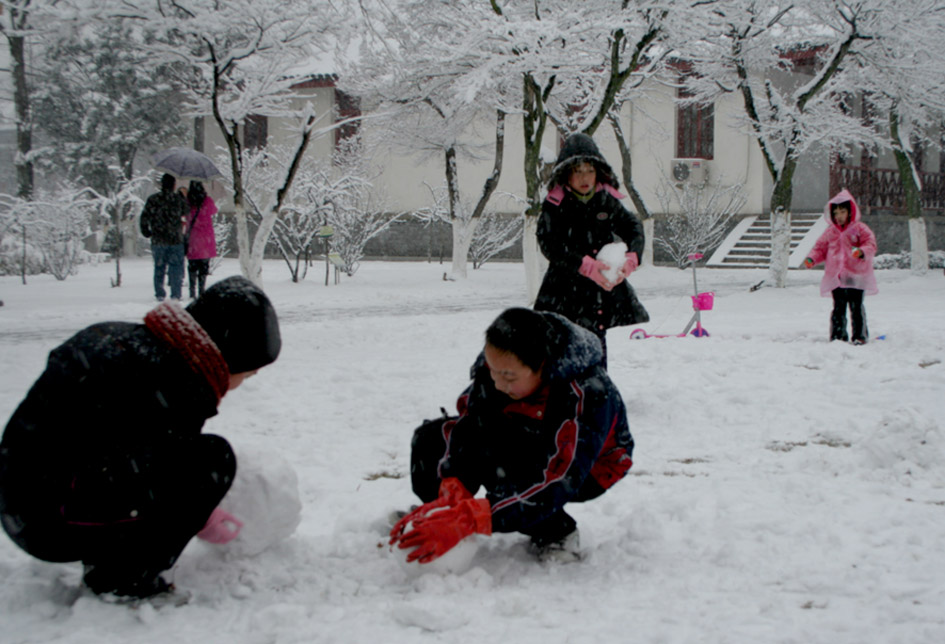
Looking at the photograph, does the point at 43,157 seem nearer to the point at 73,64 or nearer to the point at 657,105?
the point at 73,64

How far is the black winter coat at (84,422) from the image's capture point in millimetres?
2029

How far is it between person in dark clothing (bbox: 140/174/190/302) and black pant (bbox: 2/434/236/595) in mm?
9345

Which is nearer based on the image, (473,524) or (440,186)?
(473,524)

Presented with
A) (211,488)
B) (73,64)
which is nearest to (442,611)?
(211,488)

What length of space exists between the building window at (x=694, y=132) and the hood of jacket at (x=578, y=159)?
20.3m

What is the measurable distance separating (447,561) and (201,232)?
32.6 ft

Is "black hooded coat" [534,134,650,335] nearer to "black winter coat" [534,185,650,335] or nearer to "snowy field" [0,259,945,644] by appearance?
"black winter coat" [534,185,650,335]

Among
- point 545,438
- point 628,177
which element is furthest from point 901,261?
point 545,438

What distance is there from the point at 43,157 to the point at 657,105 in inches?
777

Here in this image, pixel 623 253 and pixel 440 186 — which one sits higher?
pixel 440 186

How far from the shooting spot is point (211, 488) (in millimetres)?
2229

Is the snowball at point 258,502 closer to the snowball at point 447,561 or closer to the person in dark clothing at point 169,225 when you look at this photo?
the snowball at point 447,561

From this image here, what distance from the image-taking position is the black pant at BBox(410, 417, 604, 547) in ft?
8.68

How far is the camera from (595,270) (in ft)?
13.3
